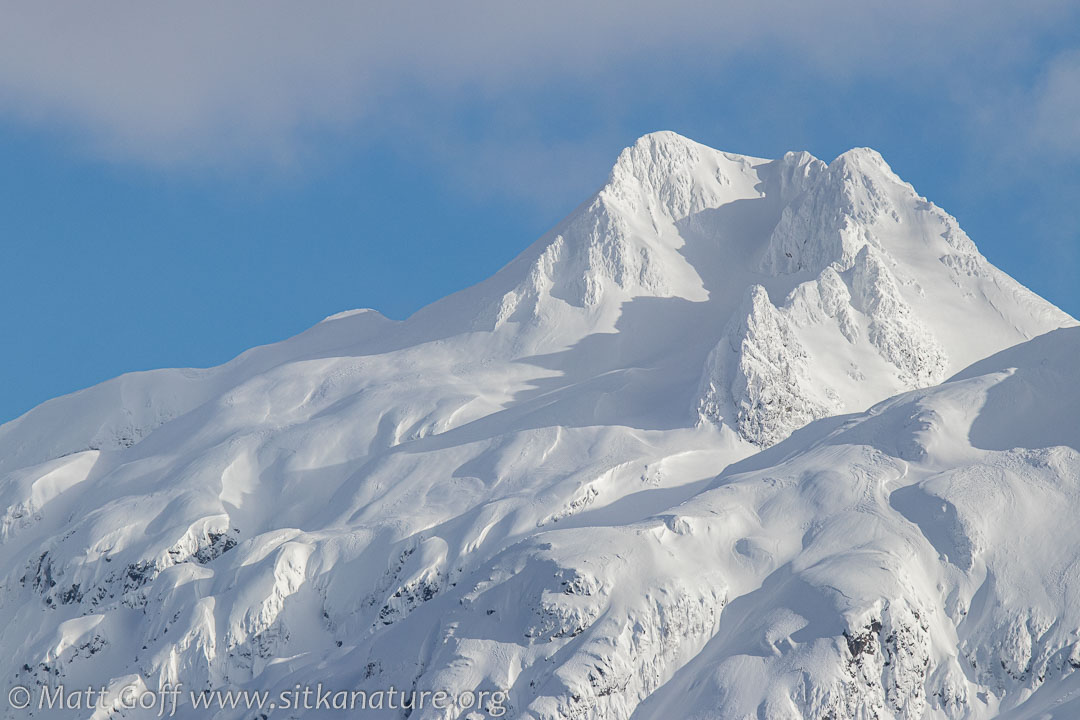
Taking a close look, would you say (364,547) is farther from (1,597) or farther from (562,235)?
(562,235)

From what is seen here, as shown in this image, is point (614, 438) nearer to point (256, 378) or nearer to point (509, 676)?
point (509, 676)

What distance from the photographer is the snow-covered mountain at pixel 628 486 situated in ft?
173

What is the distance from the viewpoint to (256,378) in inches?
4058

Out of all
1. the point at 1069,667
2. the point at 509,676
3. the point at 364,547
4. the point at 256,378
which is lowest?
the point at 1069,667

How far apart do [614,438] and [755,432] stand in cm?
907

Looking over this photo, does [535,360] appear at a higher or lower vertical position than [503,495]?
higher

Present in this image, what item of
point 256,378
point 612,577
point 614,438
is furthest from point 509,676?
point 256,378

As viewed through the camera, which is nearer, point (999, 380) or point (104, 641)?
point (999, 380)

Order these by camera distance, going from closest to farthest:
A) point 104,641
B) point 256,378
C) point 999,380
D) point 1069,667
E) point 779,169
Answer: point 1069,667 < point 999,380 < point 104,641 < point 256,378 < point 779,169

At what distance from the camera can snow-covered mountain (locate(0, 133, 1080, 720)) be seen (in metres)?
52.7

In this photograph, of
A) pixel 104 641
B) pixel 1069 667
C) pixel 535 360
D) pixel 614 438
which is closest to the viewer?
pixel 1069 667

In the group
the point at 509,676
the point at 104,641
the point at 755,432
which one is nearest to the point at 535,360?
the point at 755,432

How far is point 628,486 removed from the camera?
7306 cm

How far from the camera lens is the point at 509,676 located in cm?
5256
